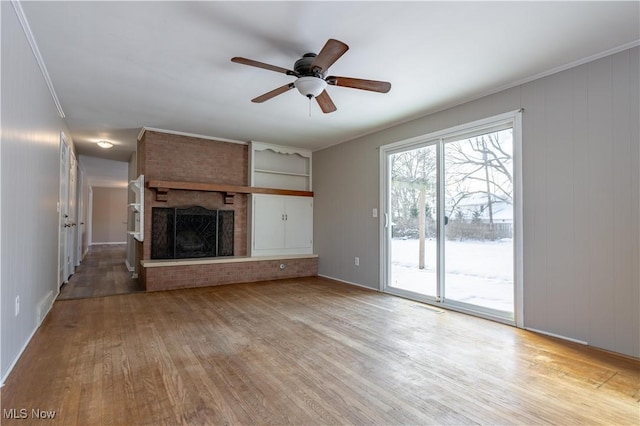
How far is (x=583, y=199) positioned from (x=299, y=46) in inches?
102

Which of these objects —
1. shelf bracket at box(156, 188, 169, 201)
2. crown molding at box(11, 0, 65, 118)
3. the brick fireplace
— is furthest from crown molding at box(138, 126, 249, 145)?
crown molding at box(11, 0, 65, 118)

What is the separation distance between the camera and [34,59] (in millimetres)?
2584

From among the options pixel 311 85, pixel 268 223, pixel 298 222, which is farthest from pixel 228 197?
pixel 311 85

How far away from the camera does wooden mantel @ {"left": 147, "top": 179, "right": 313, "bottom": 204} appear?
15.6ft

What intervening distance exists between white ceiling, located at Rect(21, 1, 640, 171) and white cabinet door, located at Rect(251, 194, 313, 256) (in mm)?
2109

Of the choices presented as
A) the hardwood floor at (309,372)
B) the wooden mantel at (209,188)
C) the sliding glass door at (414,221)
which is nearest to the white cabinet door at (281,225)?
the wooden mantel at (209,188)

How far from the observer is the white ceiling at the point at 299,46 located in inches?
82.5

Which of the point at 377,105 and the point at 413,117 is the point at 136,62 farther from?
the point at 413,117

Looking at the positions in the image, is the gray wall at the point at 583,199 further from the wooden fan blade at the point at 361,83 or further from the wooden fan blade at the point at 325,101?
the wooden fan blade at the point at 325,101

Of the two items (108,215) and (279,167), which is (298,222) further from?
(108,215)

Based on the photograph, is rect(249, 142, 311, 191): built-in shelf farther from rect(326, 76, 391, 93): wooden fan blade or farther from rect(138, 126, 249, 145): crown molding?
rect(326, 76, 391, 93): wooden fan blade

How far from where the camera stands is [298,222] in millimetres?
6020

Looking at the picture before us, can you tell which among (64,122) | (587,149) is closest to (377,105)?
(587,149)

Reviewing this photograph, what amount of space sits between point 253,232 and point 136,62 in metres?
3.24
